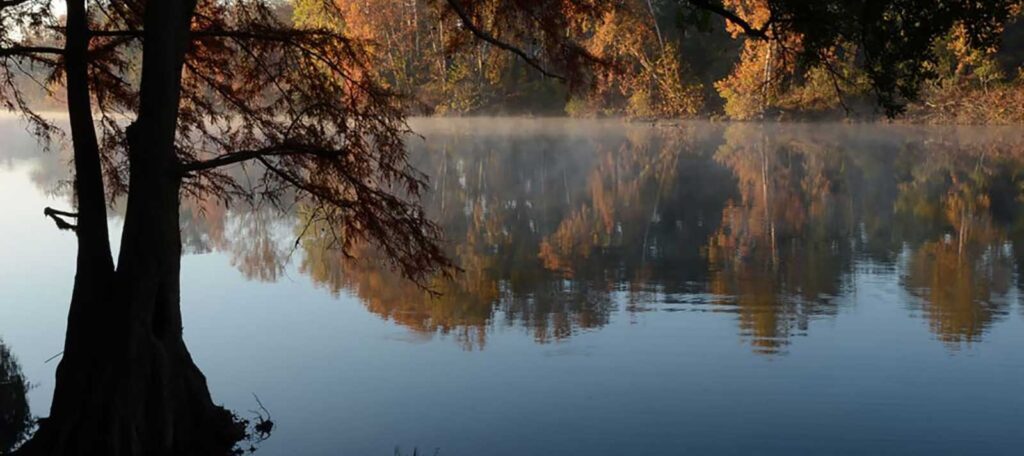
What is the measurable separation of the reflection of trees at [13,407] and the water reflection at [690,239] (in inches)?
105

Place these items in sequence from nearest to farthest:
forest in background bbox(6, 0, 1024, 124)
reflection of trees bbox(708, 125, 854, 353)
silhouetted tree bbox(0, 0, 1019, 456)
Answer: silhouetted tree bbox(0, 0, 1019, 456) < reflection of trees bbox(708, 125, 854, 353) < forest in background bbox(6, 0, 1024, 124)

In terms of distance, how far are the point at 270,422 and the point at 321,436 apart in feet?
1.52

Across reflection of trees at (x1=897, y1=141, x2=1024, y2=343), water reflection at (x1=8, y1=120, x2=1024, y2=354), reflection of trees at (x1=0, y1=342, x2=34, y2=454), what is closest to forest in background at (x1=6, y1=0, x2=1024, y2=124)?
water reflection at (x1=8, y1=120, x2=1024, y2=354)

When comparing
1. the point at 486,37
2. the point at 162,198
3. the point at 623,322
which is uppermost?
the point at 486,37

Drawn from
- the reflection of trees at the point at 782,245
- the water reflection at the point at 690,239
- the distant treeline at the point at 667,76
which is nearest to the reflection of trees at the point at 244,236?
the water reflection at the point at 690,239

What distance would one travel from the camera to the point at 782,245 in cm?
1612

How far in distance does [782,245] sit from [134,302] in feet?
36.2

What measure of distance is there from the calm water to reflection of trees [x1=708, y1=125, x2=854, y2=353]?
0.06m

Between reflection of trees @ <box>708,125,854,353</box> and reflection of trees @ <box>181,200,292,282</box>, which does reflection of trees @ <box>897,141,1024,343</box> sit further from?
reflection of trees @ <box>181,200,292,282</box>

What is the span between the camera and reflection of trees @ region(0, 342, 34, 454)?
7418mm

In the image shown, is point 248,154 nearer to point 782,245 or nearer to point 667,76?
point 782,245

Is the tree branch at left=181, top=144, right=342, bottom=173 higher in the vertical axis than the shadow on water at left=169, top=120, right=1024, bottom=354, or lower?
higher

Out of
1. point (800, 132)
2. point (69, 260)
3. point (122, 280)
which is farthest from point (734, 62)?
point (122, 280)

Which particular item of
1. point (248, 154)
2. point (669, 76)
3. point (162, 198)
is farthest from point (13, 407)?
point (669, 76)
